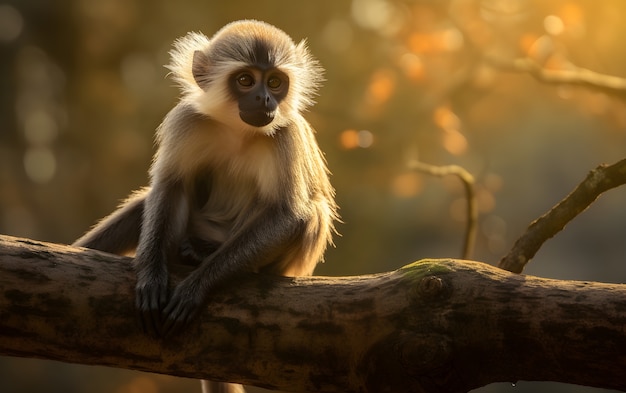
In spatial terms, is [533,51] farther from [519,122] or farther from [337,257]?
[519,122]

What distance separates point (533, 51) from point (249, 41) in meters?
2.98

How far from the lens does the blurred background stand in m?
8.95

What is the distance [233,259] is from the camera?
15.3ft

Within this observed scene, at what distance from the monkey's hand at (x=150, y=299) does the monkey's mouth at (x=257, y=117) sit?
1187mm

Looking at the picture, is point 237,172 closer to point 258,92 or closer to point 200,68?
point 258,92

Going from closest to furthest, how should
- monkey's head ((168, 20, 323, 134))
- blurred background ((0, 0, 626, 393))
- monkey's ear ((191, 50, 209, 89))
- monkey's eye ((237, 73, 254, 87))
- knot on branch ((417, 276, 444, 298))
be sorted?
1. knot on branch ((417, 276, 444, 298))
2. monkey's head ((168, 20, 323, 134))
3. monkey's eye ((237, 73, 254, 87))
4. monkey's ear ((191, 50, 209, 89))
5. blurred background ((0, 0, 626, 393))

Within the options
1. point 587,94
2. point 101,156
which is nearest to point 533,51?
point 587,94

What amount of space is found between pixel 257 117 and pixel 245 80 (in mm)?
406

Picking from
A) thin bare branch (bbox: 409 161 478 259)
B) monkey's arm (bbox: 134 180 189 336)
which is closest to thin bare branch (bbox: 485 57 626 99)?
thin bare branch (bbox: 409 161 478 259)

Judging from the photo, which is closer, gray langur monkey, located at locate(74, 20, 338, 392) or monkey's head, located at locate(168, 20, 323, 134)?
gray langur monkey, located at locate(74, 20, 338, 392)

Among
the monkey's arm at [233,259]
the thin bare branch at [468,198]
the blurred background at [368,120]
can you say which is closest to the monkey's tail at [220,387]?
the monkey's arm at [233,259]

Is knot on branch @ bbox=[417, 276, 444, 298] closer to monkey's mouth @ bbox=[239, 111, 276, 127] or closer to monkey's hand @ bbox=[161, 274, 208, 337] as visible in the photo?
monkey's hand @ bbox=[161, 274, 208, 337]

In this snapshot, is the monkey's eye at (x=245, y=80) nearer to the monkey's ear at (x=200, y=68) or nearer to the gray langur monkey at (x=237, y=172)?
the gray langur monkey at (x=237, y=172)

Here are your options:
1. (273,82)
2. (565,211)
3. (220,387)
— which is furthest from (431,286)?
(273,82)
